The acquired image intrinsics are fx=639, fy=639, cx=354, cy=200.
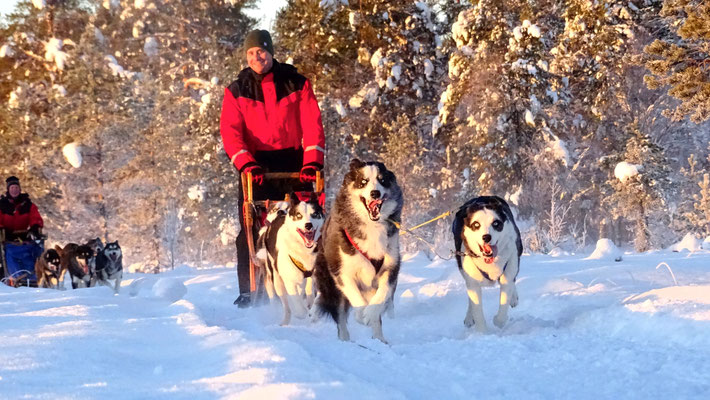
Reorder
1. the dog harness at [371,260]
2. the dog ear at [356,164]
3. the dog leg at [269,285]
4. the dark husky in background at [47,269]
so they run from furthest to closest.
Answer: the dark husky in background at [47,269] → the dog leg at [269,285] → the dog ear at [356,164] → the dog harness at [371,260]

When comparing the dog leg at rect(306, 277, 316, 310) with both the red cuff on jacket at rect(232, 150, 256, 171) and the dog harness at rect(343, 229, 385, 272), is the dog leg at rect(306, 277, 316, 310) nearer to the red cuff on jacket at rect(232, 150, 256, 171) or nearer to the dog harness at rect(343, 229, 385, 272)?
the red cuff on jacket at rect(232, 150, 256, 171)

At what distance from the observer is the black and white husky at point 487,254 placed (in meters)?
4.50

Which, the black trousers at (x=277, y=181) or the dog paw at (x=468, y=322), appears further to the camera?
the black trousers at (x=277, y=181)

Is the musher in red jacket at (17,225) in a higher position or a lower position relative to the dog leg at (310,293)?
higher

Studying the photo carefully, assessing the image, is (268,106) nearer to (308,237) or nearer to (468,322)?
(308,237)

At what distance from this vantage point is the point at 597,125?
62.4 feet

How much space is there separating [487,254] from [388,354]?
1575 mm

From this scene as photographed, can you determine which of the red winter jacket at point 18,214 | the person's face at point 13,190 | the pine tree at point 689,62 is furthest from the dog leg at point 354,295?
the person's face at point 13,190

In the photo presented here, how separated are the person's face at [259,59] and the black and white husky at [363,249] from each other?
180 cm

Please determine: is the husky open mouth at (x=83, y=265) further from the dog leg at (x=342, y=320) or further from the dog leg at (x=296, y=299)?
the dog leg at (x=342, y=320)

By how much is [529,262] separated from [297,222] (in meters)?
4.56

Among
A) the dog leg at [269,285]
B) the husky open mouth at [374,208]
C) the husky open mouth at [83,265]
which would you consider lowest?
the dog leg at [269,285]

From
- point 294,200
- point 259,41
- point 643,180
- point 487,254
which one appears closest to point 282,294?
point 294,200

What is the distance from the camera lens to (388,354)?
3184 millimetres
